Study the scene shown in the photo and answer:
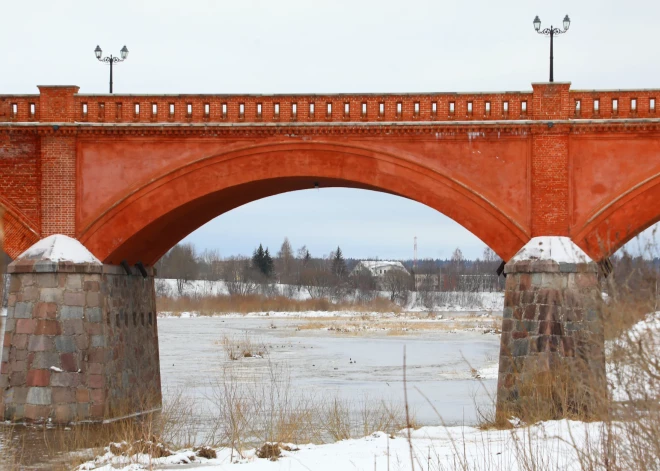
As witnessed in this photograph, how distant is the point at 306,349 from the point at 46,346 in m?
19.4

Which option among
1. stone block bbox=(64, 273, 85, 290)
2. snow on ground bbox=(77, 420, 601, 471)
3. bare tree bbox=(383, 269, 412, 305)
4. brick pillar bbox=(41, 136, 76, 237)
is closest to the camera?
snow on ground bbox=(77, 420, 601, 471)

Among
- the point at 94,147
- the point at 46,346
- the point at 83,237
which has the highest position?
the point at 94,147

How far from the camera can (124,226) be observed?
1784 centimetres

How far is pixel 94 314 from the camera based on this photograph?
17.3m

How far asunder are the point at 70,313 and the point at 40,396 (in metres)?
1.56

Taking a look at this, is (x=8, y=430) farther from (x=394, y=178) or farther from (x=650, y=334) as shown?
(x=650, y=334)

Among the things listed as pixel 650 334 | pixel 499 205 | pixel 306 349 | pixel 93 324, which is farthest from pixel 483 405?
pixel 306 349

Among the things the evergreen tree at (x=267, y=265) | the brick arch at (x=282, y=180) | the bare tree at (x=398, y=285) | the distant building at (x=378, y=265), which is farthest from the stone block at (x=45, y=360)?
the distant building at (x=378, y=265)

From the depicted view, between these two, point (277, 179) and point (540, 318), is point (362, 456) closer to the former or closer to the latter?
point (540, 318)

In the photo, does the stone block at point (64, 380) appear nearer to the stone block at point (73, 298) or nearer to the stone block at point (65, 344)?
the stone block at point (65, 344)

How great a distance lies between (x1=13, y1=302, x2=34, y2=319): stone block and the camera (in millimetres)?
17125

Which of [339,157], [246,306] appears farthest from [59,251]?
[246,306]

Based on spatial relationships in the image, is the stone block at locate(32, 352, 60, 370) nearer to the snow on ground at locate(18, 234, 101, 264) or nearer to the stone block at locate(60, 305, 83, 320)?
the stone block at locate(60, 305, 83, 320)

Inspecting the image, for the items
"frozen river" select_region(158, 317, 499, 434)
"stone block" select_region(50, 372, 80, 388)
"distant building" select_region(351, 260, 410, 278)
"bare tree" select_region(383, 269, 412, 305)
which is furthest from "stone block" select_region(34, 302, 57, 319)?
"distant building" select_region(351, 260, 410, 278)
